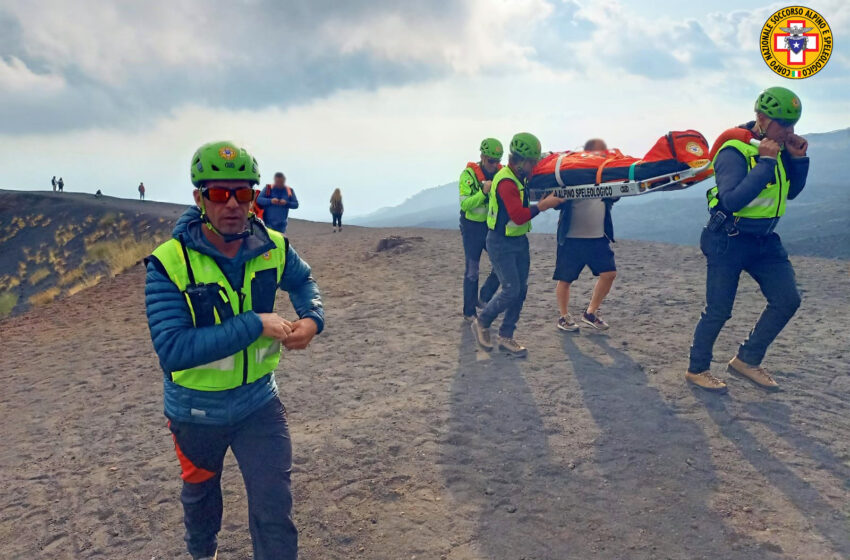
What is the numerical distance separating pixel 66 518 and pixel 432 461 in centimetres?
279

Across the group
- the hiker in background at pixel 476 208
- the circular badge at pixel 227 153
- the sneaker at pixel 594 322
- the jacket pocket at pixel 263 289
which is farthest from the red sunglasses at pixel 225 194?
the sneaker at pixel 594 322

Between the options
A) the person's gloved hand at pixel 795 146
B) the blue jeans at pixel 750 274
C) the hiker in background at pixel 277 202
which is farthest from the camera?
the hiker in background at pixel 277 202

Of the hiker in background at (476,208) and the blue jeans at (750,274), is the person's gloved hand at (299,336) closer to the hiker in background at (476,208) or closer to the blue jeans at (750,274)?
the blue jeans at (750,274)

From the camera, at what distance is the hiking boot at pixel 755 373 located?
215 inches

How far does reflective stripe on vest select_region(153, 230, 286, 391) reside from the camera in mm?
2549

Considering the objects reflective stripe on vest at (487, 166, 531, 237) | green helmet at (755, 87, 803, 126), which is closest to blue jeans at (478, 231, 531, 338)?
reflective stripe on vest at (487, 166, 531, 237)

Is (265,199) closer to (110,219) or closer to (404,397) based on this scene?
(404,397)

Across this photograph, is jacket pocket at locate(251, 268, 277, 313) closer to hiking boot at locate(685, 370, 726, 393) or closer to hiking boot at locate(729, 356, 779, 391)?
hiking boot at locate(685, 370, 726, 393)

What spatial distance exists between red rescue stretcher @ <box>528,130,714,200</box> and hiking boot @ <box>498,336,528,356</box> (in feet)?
5.98

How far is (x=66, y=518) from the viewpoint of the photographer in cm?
412

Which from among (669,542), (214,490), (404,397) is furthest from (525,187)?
(214,490)

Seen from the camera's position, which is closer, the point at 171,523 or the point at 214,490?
the point at 214,490

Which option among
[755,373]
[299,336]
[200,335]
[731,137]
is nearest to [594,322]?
[755,373]

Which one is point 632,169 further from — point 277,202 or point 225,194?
point 277,202
